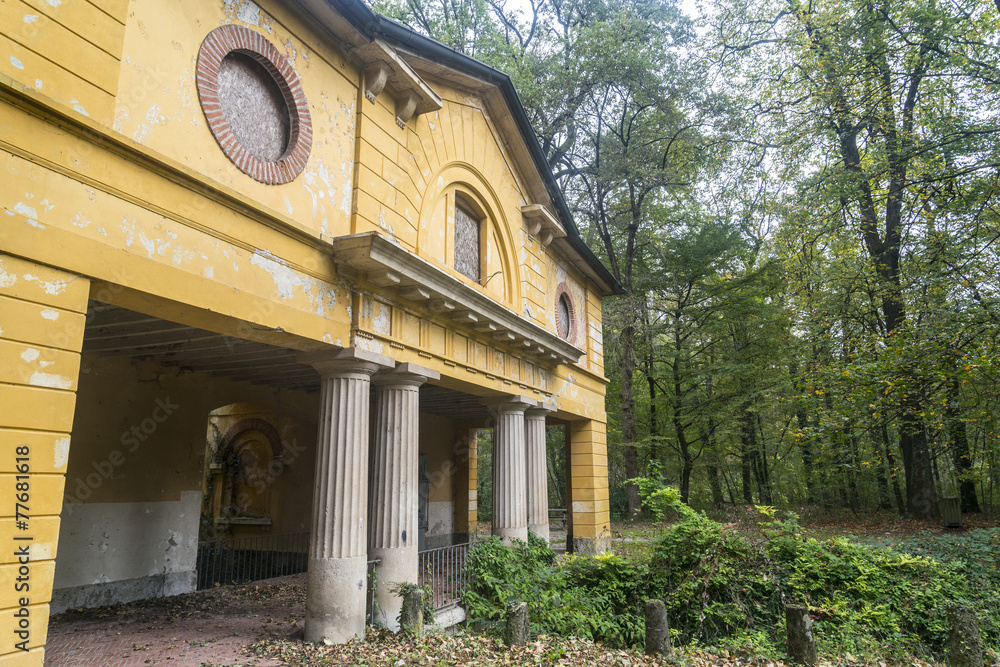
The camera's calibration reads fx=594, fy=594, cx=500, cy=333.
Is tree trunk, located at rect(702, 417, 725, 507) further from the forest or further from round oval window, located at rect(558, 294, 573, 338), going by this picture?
round oval window, located at rect(558, 294, 573, 338)

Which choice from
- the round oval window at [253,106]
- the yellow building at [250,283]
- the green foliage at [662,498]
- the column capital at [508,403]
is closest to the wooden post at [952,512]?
the green foliage at [662,498]

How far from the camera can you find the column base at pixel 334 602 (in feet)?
22.3

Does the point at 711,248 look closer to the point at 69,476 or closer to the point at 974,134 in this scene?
the point at 974,134

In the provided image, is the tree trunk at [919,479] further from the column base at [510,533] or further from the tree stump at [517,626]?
the tree stump at [517,626]

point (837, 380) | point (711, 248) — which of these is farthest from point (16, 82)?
point (711, 248)

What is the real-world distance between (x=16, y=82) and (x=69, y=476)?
6298 mm

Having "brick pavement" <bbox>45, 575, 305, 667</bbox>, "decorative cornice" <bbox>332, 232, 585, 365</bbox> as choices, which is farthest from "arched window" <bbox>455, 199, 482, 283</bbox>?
"brick pavement" <bbox>45, 575, 305, 667</bbox>

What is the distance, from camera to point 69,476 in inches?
331

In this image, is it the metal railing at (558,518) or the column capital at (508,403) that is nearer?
the column capital at (508,403)

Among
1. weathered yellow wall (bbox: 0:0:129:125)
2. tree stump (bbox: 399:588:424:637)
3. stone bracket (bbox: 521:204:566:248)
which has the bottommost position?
tree stump (bbox: 399:588:424:637)

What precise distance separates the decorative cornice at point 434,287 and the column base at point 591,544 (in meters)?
5.73

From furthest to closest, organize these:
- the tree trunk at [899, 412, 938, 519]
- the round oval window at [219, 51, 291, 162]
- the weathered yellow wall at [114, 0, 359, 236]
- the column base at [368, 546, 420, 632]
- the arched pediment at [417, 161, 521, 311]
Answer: the tree trunk at [899, 412, 938, 519]
the arched pediment at [417, 161, 521, 311]
the column base at [368, 546, 420, 632]
the round oval window at [219, 51, 291, 162]
the weathered yellow wall at [114, 0, 359, 236]

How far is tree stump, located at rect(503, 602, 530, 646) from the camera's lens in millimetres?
7109

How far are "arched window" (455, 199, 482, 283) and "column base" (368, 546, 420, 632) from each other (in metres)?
4.72
